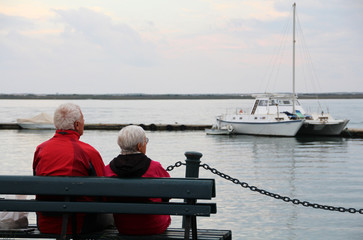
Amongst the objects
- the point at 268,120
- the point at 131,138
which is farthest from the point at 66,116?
the point at 268,120

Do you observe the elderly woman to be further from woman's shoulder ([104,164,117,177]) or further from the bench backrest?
the bench backrest

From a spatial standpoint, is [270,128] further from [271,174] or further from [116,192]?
[116,192]

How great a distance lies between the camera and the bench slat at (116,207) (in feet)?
14.5

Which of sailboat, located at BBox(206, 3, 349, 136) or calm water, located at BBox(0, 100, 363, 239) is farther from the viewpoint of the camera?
sailboat, located at BBox(206, 3, 349, 136)

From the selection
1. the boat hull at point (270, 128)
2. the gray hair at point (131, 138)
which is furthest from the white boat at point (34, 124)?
the gray hair at point (131, 138)

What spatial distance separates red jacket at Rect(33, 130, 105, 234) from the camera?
4734 millimetres

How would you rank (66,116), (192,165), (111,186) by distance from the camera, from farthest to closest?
(192,165) < (66,116) < (111,186)

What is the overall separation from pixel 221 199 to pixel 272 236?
15.0 ft

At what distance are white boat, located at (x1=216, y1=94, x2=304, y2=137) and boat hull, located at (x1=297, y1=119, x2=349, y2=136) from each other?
155 cm

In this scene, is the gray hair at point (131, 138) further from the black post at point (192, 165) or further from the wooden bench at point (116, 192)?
the black post at point (192, 165)

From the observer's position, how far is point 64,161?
4.76 metres

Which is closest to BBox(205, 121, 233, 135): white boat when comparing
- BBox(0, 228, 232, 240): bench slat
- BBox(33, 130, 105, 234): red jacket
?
BBox(0, 228, 232, 240): bench slat

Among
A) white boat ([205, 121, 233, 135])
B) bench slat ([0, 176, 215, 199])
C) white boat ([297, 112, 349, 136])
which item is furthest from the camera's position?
white boat ([205, 121, 233, 135])

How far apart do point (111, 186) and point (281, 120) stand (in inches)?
1540
